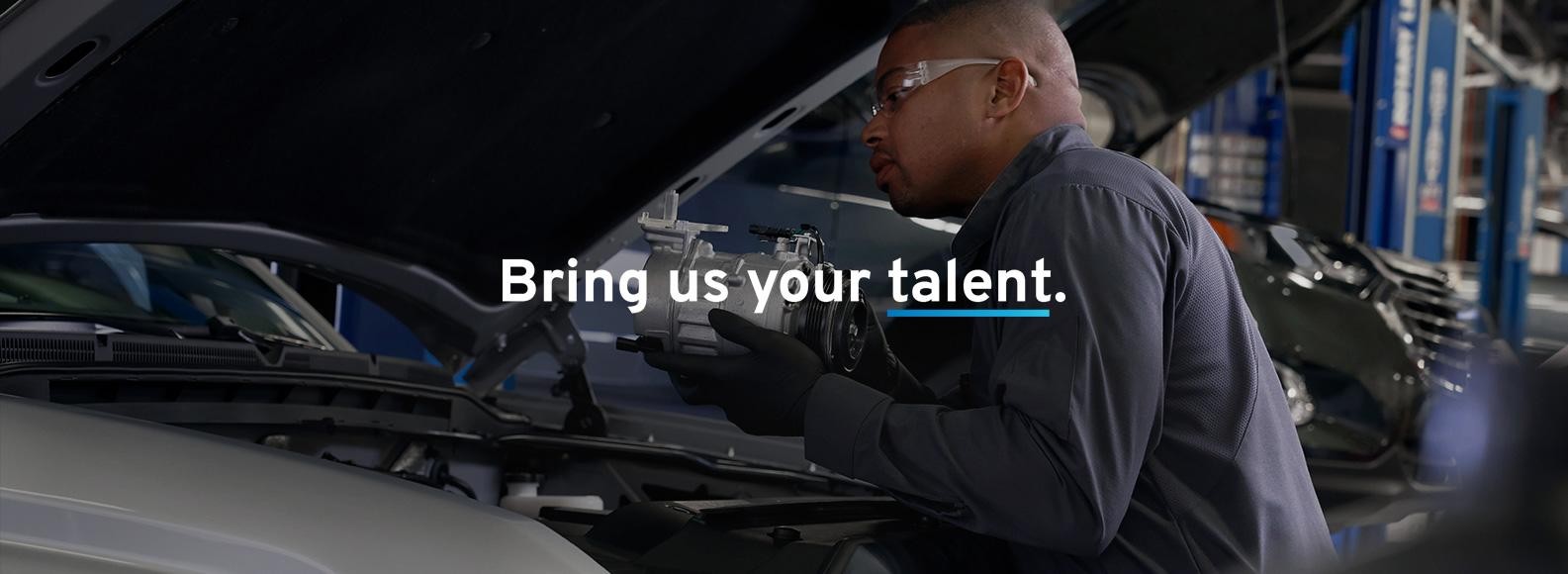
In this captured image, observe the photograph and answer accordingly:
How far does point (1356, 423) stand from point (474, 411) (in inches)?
113

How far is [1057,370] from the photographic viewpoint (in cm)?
107

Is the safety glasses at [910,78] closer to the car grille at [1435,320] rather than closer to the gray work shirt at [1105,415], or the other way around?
the gray work shirt at [1105,415]

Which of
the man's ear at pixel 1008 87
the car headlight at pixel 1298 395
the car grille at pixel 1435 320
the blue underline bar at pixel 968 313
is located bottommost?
the car headlight at pixel 1298 395

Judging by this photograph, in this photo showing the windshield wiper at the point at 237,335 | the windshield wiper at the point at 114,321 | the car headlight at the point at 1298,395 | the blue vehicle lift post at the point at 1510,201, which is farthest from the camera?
the blue vehicle lift post at the point at 1510,201

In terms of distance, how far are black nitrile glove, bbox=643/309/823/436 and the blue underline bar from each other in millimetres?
168

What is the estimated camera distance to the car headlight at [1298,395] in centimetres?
391

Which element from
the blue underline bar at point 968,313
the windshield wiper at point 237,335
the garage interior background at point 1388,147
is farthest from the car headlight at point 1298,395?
the garage interior background at point 1388,147

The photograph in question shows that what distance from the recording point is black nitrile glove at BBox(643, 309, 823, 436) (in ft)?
4.04

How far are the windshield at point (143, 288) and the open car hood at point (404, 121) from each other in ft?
0.74

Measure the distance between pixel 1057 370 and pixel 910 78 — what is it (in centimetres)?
42

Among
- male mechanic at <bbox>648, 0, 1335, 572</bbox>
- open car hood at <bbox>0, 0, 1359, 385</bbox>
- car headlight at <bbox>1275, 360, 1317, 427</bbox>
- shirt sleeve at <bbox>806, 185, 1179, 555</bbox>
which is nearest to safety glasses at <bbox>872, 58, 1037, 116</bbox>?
male mechanic at <bbox>648, 0, 1335, 572</bbox>

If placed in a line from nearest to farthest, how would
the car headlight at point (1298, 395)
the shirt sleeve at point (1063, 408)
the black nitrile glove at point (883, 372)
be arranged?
1. the shirt sleeve at point (1063, 408)
2. the black nitrile glove at point (883, 372)
3. the car headlight at point (1298, 395)

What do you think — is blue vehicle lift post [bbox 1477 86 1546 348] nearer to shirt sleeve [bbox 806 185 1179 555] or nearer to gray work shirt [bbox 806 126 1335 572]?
gray work shirt [bbox 806 126 1335 572]

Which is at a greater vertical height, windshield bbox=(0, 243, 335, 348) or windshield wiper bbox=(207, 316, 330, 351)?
windshield bbox=(0, 243, 335, 348)
